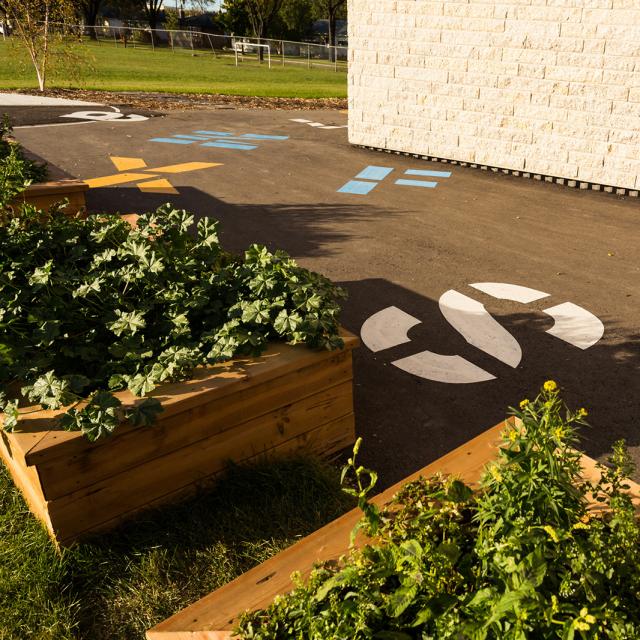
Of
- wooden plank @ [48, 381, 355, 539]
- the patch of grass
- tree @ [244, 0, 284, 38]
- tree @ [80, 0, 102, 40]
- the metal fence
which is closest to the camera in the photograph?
the patch of grass

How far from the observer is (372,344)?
5168 millimetres

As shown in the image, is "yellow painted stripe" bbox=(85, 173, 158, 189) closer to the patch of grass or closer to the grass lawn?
the patch of grass

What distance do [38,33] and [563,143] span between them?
18.5 meters

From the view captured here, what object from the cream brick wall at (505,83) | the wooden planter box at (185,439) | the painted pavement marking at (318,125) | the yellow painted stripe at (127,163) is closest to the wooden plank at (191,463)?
the wooden planter box at (185,439)

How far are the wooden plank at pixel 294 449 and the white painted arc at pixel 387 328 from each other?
142 cm

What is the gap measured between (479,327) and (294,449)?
2.51 m

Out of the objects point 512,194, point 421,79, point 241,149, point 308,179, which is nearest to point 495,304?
point 512,194

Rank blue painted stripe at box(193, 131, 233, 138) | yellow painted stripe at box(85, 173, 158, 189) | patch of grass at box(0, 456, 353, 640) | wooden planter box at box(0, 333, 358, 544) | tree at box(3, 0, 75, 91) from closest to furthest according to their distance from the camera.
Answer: patch of grass at box(0, 456, 353, 640)
wooden planter box at box(0, 333, 358, 544)
yellow painted stripe at box(85, 173, 158, 189)
blue painted stripe at box(193, 131, 233, 138)
tree at box(3, 0, 75, 91)

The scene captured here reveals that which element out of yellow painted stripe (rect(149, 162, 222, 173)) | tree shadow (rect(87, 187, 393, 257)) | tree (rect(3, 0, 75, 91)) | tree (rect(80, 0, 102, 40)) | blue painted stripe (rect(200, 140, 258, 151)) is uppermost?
tree (rect(80, 0, 102, 40))

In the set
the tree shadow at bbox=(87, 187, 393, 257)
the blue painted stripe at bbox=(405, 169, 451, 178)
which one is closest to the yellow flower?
the tree shadow at bbox=(87, 187, 393, 257)

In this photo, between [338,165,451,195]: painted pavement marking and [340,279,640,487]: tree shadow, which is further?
[338,165,451,195]: painted pavement marking

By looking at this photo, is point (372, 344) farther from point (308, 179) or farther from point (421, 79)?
point (421, 79)

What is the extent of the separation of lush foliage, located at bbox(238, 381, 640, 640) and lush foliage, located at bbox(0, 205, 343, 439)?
1219 mm

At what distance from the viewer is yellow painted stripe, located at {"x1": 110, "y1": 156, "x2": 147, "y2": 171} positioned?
11.4m
